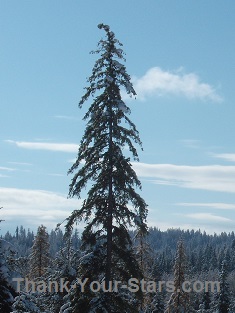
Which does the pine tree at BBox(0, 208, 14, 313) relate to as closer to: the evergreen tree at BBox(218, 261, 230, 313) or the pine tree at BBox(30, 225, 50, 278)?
the pine tree at BBox(30, 225, 50, 278)

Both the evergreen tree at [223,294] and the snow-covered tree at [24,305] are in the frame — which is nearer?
the snow-covered tree at [24,305]

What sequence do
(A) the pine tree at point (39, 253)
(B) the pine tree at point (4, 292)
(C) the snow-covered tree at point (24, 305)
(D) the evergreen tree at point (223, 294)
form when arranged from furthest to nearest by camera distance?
1. (D) the evergreen tree at point (223, 294)
2. (A) the pine tree at point (39, 253)
3. (B) the pine tree at point (4, 292)
4. (C) the snow-covered tree at point (24, 305)

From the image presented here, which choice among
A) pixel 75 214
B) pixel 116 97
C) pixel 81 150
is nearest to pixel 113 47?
pixel 116 97

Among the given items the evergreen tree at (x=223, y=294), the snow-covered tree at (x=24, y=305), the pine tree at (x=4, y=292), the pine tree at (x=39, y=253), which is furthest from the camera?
the evergreen tree at (x=223, y=294)

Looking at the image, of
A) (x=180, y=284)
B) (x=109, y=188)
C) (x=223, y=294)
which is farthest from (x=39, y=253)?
(x=109, y=188)

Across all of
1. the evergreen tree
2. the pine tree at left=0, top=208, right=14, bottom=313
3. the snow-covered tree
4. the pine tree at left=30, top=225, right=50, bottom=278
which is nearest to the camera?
the snow-covered tree

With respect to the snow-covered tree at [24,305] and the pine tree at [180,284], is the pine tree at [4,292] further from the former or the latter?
the pine tree at [180,284]

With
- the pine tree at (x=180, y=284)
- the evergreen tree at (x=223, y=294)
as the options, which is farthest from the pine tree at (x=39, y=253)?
the evergreen tree at (x=223, y=294)

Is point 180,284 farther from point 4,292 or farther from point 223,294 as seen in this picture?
point 4,292

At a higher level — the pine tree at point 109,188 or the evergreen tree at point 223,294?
the pine tree at point 109,188

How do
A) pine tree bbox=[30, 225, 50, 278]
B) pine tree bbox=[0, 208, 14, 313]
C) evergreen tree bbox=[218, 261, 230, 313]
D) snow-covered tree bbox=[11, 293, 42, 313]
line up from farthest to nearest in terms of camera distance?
evergreen tree bbox=[218, 261, 230, 313], pine tree bbox=[30, 225, 50, 278], pine tree bbox=[0, 208, 14, 313], snow-covered tree bbox=[11, 293, 42, 313]

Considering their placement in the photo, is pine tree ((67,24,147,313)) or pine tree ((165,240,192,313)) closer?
pine tree ((67,24,147,313))

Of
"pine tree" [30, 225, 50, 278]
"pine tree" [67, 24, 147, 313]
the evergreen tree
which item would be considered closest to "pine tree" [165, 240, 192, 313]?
the evergreen tree

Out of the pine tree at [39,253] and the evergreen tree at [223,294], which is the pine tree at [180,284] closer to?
the evergreen tree at [223,294]
